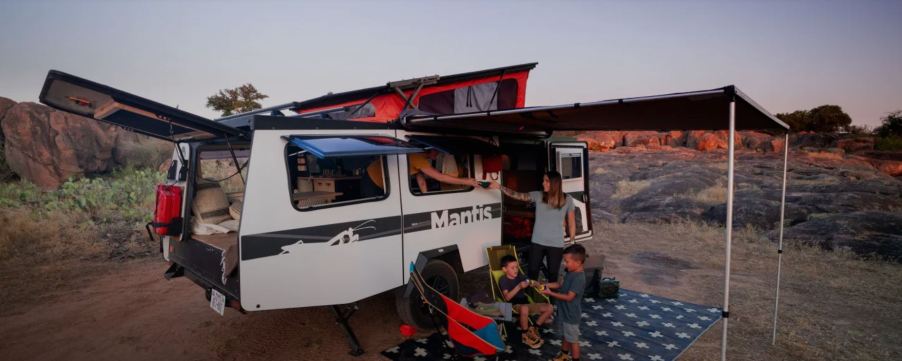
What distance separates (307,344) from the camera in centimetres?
467

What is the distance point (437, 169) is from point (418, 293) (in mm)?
1504

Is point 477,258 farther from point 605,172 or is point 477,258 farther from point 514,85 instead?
point 605,172

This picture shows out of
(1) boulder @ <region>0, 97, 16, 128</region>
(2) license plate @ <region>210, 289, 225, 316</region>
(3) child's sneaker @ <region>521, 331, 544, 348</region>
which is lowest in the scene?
(3) child's sneaker @ <region>521, 331, 544, 348</region>

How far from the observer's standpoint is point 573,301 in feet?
13.3

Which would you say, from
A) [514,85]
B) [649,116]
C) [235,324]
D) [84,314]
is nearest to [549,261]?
[649,116]

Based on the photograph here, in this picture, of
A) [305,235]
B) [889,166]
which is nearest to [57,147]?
[305,235]

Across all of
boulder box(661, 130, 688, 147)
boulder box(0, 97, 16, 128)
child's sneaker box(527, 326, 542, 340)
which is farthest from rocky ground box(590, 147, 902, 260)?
boulder box(0, 97, 16, 128)

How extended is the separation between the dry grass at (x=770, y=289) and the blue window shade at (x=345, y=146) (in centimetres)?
357

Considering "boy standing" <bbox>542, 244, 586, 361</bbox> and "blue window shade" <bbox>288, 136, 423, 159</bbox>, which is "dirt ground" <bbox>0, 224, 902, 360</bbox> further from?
"blue window shade" <bbox>288, 136, 423, 159</bbox>

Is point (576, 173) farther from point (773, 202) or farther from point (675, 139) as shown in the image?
point (675, 139)

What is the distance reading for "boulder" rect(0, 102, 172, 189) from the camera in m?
15.4

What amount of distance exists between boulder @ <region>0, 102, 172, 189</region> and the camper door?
686 inches

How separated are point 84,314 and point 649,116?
704 centimetres

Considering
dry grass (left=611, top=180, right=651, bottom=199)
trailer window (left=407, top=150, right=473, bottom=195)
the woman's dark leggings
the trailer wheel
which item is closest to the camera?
the trailer wheel
